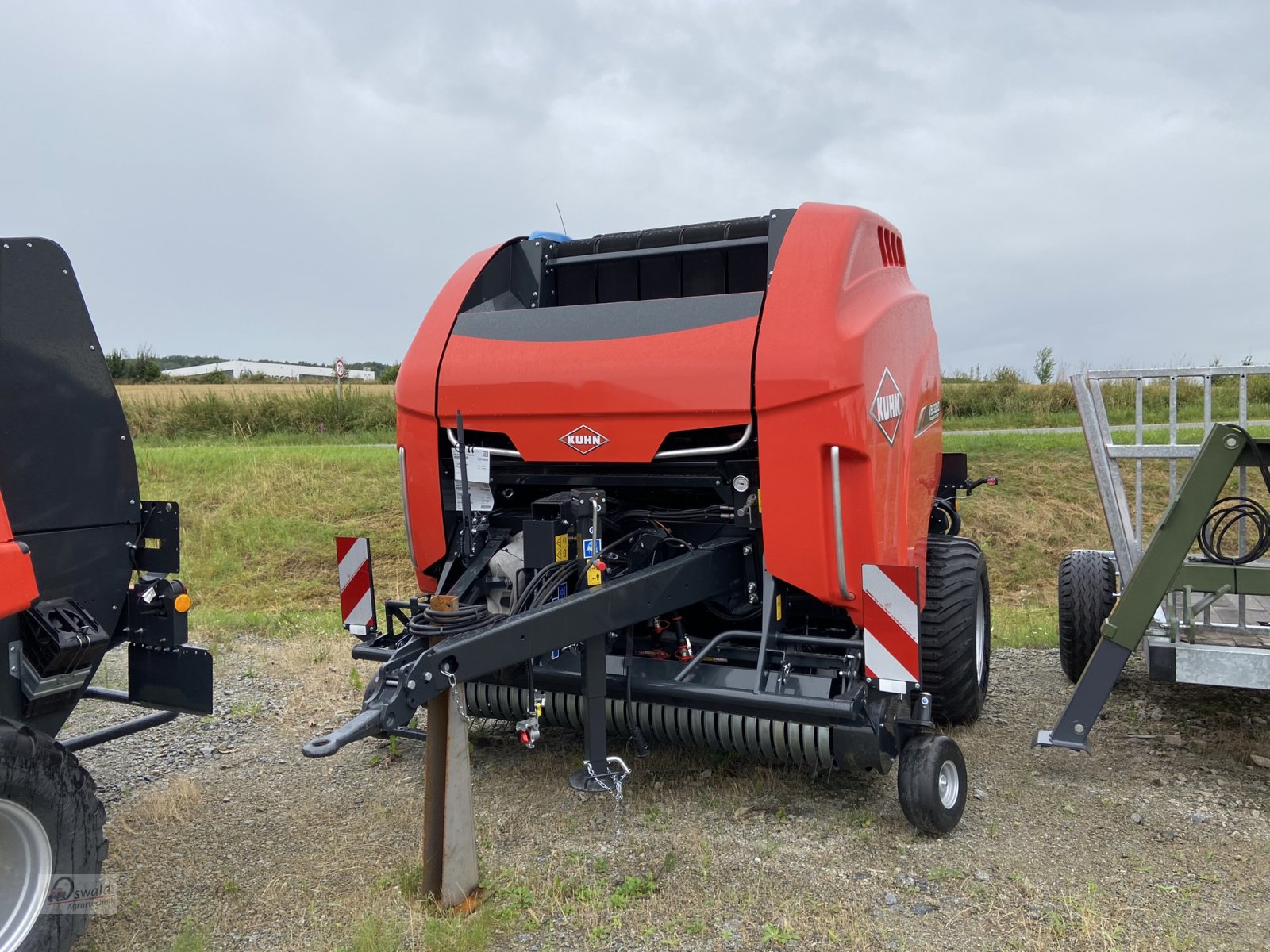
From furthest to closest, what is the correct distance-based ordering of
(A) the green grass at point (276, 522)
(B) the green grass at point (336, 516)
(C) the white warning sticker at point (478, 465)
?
(B) the green grass at point (336, 516), (A) the green grass at point (276, 522), (C) the white warning sticker at point (478, 465)

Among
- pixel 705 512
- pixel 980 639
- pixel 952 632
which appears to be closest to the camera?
pixel 705 512

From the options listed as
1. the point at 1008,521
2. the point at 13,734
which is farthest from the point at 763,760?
the point at 1008,521

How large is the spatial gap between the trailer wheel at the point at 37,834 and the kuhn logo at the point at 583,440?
7.15ft

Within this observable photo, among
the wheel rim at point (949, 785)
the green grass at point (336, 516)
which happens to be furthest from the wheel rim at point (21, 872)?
the green grass at point (336, 516)

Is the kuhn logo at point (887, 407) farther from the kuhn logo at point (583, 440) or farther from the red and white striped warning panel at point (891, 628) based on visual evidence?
the kuhn logo at point (583, 440)

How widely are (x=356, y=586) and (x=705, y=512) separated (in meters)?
1.66

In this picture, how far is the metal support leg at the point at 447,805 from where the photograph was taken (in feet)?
10.3

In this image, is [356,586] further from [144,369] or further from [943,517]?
[144,369]

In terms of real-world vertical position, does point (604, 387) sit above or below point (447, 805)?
above

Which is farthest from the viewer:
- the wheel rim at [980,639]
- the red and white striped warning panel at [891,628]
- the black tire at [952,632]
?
the wheel rim at [980,639]

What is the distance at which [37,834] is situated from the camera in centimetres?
271

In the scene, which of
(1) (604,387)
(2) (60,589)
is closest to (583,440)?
(1) (604,387)

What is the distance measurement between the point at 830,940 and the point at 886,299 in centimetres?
261

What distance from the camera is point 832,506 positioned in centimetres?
389
